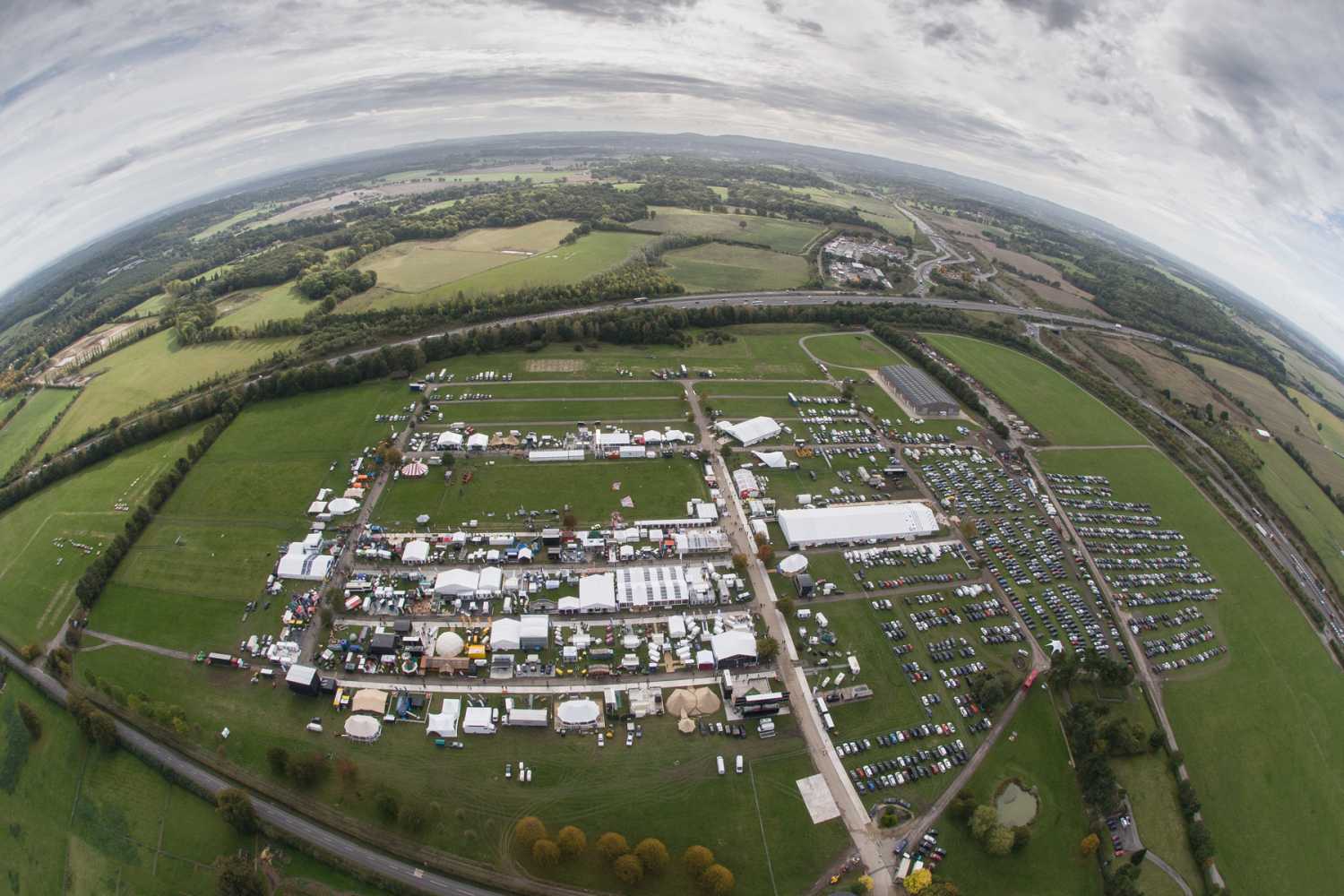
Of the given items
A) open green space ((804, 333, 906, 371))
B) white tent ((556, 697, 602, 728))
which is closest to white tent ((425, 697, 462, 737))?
white tent ((556, 697, 602, 728))

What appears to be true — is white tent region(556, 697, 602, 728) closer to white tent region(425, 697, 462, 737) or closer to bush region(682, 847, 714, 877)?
white tent region(425, 697, 462, 737)

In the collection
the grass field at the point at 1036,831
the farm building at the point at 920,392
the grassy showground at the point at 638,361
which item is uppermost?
the grassy showground at the point at 638,361

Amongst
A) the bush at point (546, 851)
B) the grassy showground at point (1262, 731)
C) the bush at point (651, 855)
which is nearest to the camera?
the bush at point (546, 851)

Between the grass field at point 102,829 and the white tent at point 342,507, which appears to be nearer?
the grass field at point 102,829

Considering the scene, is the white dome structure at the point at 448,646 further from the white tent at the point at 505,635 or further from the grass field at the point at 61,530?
the grass field at the point at 61,530

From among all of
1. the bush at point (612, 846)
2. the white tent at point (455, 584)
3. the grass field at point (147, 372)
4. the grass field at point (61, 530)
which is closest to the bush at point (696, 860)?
the bush at point (612, 846)

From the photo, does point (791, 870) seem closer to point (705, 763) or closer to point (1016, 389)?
point (705, 763)

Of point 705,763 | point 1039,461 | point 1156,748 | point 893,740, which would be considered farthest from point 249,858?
point 1039,461
